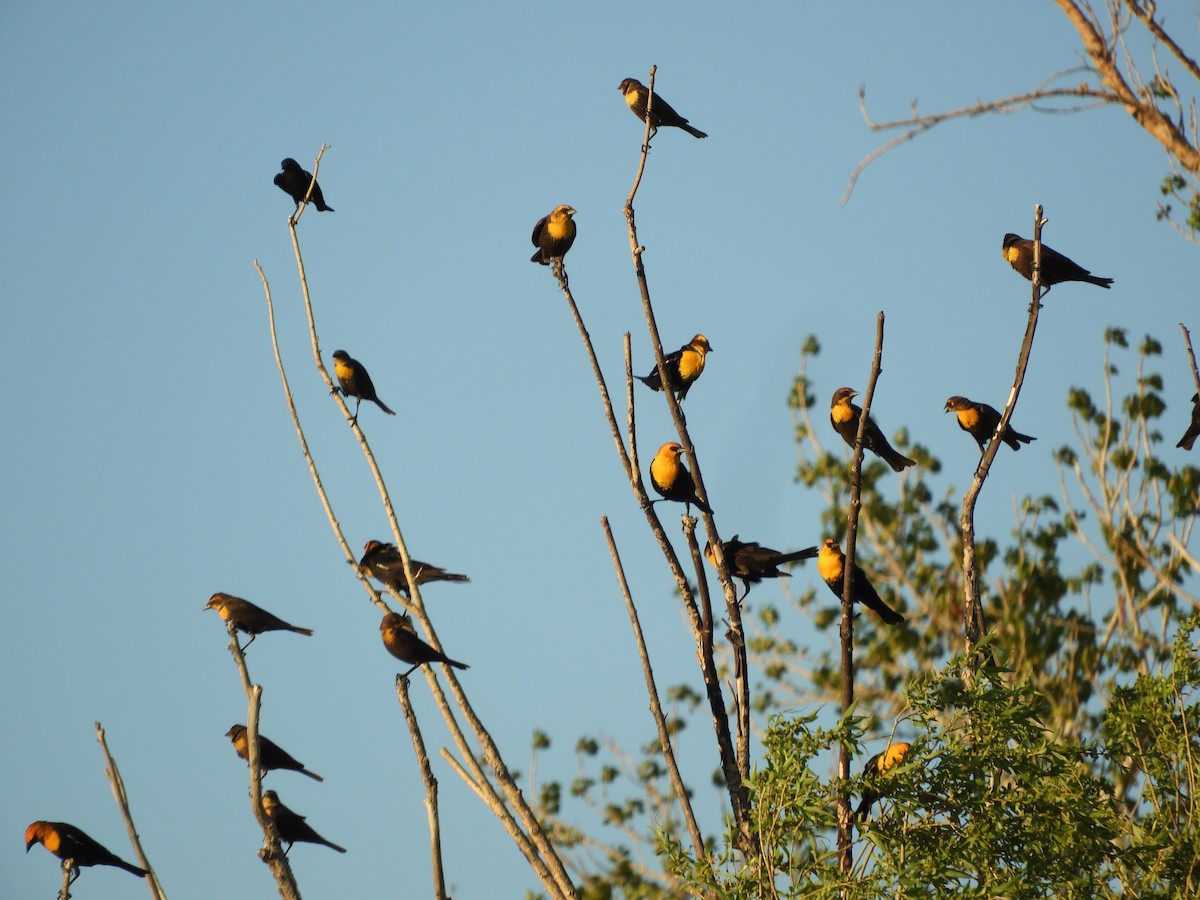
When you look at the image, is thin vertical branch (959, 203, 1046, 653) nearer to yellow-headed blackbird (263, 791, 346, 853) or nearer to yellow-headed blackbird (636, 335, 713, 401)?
yellow-headed blackbird (636, 335, 713, 401)

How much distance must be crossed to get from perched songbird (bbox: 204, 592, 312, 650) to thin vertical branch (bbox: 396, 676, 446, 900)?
4307 millimetres

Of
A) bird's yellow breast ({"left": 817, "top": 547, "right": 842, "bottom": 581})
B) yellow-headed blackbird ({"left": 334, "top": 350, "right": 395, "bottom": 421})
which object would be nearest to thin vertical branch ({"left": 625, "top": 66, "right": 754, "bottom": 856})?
bird's yellow breast ({"left": 817, "top": 547, "right": 842, "bottom": 581})

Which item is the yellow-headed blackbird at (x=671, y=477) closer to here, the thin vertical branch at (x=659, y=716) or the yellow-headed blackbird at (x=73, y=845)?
the thin vertical branch at (x=659, y=716)

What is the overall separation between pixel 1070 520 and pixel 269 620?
30.3ft

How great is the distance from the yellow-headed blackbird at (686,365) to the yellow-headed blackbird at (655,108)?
4.84 ft

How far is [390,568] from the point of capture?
9375 mm


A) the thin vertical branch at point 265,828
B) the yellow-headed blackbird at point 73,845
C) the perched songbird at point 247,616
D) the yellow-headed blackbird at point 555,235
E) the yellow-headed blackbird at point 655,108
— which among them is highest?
the yellow-headed blackbird at point 655,108

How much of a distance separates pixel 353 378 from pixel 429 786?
23.0 feet

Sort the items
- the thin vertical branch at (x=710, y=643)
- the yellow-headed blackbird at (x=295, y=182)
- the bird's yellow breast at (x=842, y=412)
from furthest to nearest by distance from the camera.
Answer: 1. the yellow-headed blackbird at (x=295, y=182)
2. the bird's yellow breast at (x=842, y=412)
3. the thin vertical branch at (x=710, y=643)

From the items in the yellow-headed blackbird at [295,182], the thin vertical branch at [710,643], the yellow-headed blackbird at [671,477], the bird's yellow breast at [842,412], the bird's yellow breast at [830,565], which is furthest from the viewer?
the yellow-headed blackbird at [295,182]

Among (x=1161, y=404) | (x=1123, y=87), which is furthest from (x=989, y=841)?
(x=1161, y=404)

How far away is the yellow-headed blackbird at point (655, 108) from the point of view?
8.85m

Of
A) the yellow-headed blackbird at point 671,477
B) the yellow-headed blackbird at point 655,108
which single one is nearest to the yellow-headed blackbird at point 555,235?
the yellow-headed blackbird at point 655,108

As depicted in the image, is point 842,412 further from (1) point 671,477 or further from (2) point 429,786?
(2) point 429,786
